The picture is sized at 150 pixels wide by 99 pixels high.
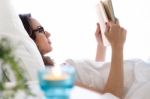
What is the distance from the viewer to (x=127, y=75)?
153 centimetres

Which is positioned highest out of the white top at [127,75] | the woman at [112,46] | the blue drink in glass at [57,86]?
the blue drink in glass at [57,86]

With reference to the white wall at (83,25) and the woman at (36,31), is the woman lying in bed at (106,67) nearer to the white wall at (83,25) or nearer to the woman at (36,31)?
the woman at (36,31)

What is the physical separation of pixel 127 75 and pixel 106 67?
0.12 metres

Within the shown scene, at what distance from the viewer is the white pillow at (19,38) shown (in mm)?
1265

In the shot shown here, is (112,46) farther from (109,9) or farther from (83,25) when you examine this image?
(83,25)

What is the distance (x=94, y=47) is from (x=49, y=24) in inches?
12.0

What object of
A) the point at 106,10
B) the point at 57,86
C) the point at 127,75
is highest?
the point at 57,86

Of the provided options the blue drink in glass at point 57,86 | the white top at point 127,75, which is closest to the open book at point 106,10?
the white top at point 127,75

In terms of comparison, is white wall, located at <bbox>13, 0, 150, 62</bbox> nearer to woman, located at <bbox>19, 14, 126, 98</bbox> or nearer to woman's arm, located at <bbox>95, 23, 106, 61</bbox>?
woman's arm, located at <bbox>95, 23, 106, 61</bbox>

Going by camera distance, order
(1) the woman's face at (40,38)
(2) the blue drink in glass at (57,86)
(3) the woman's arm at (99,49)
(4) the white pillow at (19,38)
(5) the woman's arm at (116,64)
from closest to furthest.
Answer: (2) the blue drink in glass at (57,86) → (4) the white pillow at (19,38) → (5) the woman's arm at (116,64) → (1) the woman's face at (40,38) → (3) the woman's arm at (99,49)

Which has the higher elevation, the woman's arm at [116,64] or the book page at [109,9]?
the book page at [109,9]

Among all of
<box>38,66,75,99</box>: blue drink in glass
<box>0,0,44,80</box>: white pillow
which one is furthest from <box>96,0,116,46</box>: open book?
<box>38,66,75,99</box>: blue drink in glass

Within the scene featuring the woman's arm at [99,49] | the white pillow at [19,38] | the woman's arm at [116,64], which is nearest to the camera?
the white pillow at [19,38]

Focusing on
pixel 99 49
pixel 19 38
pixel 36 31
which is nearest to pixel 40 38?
Answer: pixel 36 31
